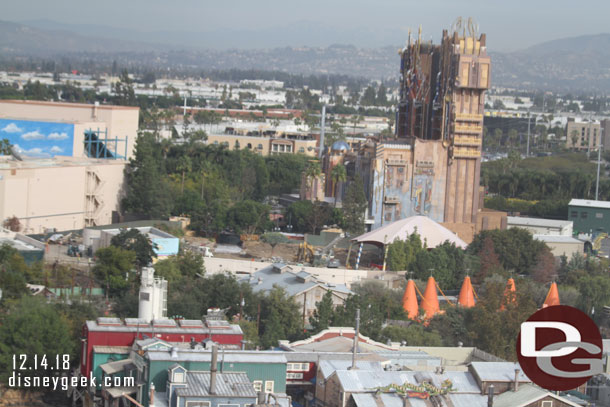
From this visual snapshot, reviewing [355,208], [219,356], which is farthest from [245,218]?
[219,356]

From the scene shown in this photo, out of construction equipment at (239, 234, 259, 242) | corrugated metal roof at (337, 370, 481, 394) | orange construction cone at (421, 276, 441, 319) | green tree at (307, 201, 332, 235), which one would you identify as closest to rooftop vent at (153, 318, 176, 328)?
corrugated metal roof at (337, 370, 481, 394)

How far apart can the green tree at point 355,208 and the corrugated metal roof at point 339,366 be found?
2732cm

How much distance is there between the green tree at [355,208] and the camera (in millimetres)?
56938

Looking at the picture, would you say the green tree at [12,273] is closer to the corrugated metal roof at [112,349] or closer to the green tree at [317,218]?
the corrugated metal roof at [112,349]

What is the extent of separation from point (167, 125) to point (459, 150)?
54.0m

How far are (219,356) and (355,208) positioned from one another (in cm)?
3026

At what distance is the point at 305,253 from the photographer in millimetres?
53781

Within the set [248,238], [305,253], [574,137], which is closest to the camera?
[305,253]

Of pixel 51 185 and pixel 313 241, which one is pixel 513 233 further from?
pixel 51 185

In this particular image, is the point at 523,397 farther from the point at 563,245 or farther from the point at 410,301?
the point at 563,245

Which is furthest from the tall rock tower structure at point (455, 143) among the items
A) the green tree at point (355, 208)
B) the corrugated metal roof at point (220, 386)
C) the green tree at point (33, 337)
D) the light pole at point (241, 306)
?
the corrugated metal roof at point (220, 386)

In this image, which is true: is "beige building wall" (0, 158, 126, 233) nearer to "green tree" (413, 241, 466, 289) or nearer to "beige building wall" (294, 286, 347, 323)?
"green tree" (413, 241, 466, 289)

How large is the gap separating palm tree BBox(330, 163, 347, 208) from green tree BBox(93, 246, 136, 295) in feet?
65.9

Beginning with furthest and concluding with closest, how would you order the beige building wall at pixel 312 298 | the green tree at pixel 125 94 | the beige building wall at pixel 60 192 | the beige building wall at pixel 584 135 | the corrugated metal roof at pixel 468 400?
the beige building wall at pixel 584 135, the green tree at pixel 125 94, the beige building wall at pixel 60 192, the beige building wall at pixel 312 298, the corrugated metal roof at pixel 468 400
